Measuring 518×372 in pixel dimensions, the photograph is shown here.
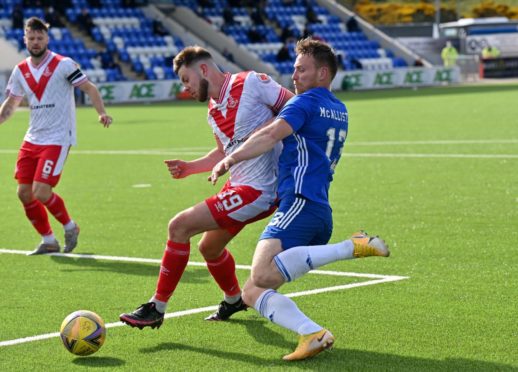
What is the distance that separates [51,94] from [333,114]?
5266 mm

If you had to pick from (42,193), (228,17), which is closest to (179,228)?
(42,193)

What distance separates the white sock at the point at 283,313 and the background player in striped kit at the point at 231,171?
31.2 inches

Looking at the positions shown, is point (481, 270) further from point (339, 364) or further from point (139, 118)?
point (139, 118)

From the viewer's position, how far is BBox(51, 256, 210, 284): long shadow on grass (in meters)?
9.54

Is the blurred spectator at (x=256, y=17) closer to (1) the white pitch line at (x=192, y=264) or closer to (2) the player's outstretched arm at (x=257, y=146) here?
(1) the white pitch line at (x=192, y=264)

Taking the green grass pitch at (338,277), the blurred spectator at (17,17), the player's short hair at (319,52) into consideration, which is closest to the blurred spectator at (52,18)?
the blurred spectator at (17,17)

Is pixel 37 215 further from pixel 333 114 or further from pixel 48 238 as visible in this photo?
pixel 333 114

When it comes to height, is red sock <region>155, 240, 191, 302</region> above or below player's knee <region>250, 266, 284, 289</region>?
below

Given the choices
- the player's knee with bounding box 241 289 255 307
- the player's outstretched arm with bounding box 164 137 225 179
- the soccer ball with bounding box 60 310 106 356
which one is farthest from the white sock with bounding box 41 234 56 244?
the player's knee with bounding box 241 289 255 307

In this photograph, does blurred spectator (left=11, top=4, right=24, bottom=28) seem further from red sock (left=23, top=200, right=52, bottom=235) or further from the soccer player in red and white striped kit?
red sock (left=23, top=200, right=52, bottom=235)

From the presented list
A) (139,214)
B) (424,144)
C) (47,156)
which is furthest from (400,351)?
(424,144)

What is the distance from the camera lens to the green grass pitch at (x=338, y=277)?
665 cm

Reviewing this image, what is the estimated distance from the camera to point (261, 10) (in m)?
58.6

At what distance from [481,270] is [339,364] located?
320cm
